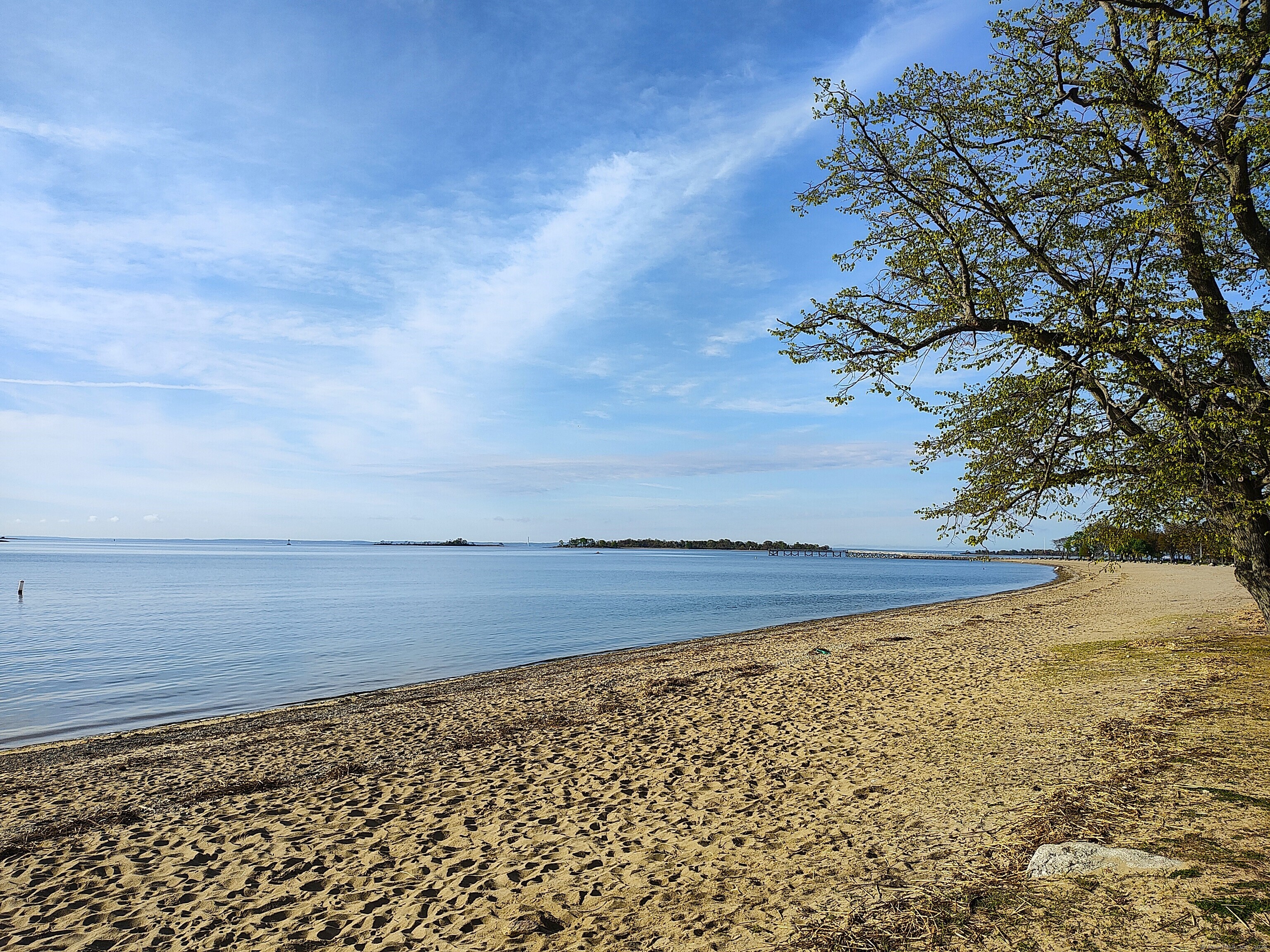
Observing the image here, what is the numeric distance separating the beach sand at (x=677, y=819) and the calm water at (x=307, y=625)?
553 centimetres

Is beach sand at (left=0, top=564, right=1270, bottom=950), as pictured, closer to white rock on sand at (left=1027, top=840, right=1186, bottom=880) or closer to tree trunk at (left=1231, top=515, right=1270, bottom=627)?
white rock on sand at (left=1027, top=840, right=1186, bottom=880)

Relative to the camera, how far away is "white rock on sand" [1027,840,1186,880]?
547cm

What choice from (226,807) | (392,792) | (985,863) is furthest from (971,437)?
(226,807)

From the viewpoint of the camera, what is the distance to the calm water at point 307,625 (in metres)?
18.8

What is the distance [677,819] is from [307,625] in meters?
32.5

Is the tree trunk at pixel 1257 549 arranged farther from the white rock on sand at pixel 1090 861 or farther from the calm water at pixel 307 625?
the calm water at pixel 307 625

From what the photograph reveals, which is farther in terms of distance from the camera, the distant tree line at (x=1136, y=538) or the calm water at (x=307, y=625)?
the calm water at (x=307, y=625)

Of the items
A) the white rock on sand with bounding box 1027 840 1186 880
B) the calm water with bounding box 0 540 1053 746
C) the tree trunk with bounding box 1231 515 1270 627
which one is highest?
the tree trunk with bounding box 1231 515 1270 627

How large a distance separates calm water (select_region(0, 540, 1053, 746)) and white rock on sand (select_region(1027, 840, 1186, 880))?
1766 cm

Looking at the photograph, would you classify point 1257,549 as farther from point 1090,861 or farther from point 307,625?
point 307,625

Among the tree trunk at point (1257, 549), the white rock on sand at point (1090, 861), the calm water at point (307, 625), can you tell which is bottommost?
the calm water at point (307, 625)

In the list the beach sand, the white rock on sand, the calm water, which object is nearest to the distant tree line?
the beach sand

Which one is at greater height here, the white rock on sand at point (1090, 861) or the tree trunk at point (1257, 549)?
the tree trunk at point (1257, 549)

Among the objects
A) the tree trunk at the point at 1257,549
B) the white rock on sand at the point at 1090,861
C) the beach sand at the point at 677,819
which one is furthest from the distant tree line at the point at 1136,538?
the white rock on sand at the point at 1090,861
